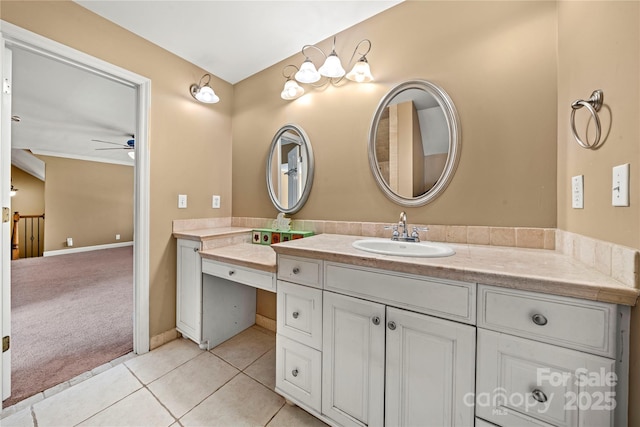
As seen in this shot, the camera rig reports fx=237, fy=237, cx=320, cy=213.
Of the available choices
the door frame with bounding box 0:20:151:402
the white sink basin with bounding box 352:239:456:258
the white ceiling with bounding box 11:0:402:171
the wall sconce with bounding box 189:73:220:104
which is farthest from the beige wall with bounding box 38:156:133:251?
the white sink basin with bounding box 352:239:456:258

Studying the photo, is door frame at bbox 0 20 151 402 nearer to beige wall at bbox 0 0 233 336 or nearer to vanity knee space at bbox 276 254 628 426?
beige wall at bbox 0 0 233 336

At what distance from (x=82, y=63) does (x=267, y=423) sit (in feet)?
8.01

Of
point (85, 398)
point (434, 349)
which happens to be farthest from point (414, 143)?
point (85, 398)

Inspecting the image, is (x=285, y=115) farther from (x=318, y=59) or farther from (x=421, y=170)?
(x=421, y=170)

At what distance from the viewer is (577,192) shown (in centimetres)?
95

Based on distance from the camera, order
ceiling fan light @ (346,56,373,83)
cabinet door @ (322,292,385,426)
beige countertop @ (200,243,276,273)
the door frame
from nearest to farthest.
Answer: cabinet door @ (322,292,385,426), beige countertop @ (200,243,276,273), ceiling fan light @ (346,56,373,83), the door frame

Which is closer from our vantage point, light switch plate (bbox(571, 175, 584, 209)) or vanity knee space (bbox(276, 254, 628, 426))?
vanity knee space (bbox(276, 254, 628, 426))

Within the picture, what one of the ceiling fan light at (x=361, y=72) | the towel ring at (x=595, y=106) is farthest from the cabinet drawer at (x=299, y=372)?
the ceiling fan light at (x=361, y=72)

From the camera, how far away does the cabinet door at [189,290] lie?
72.1 inches

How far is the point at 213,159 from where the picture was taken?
7.61 feet

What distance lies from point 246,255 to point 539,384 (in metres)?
1.53

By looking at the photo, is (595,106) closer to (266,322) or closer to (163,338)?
(266,322)

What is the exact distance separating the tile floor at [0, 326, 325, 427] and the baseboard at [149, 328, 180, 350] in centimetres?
6

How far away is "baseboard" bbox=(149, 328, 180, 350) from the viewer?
1.87m
